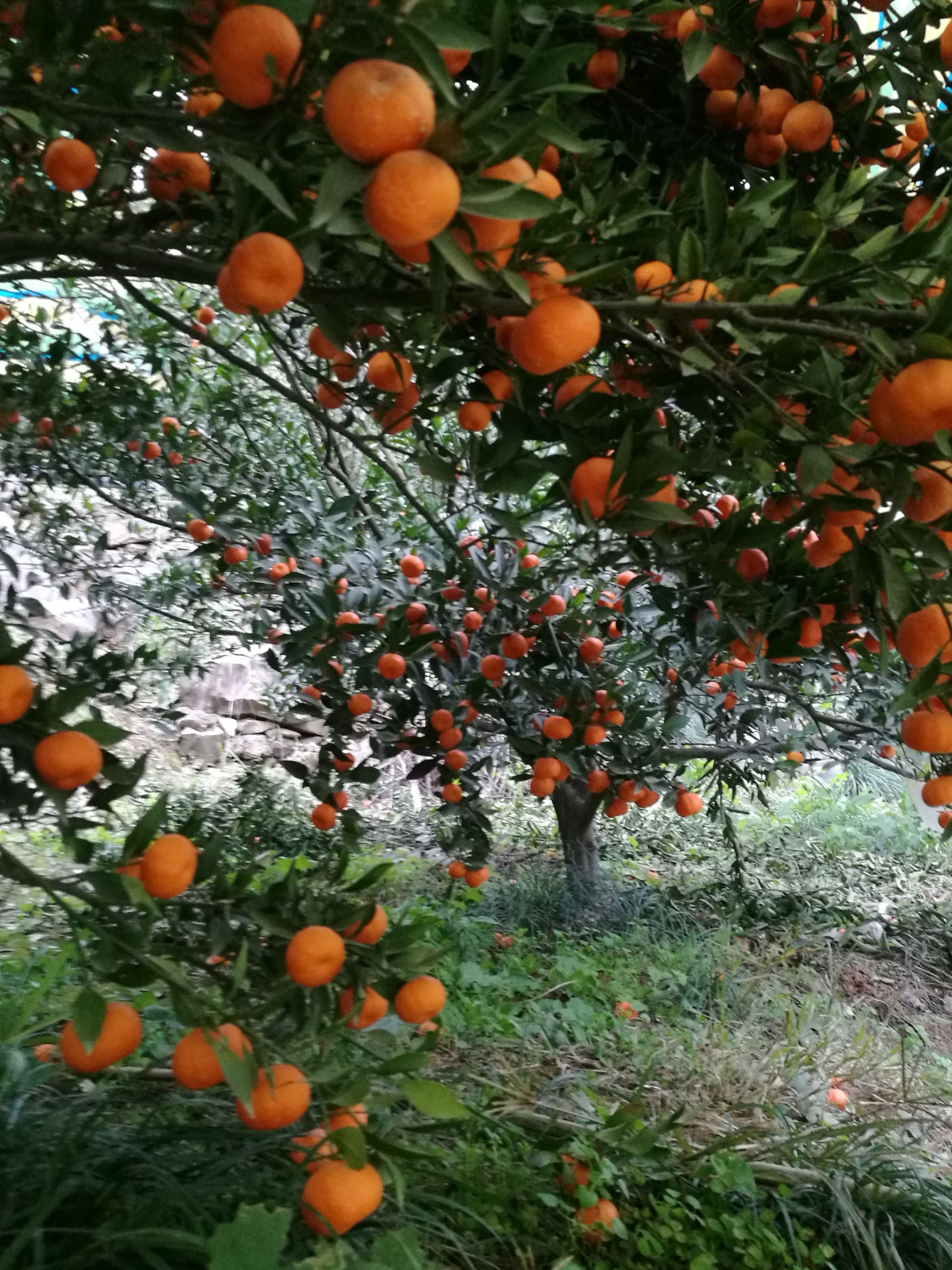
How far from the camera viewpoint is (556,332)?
59 cm

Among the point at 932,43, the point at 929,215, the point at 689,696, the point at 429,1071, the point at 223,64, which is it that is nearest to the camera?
the point at 223,64

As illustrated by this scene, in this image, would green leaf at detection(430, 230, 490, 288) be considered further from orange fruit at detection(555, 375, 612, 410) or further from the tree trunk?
the tree trunk

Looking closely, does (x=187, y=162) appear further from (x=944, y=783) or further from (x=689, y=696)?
(x=689, y=696)

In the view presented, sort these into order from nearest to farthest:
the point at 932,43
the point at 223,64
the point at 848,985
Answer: the point at 223,64 < the point at 932,43 < the point at 848,985

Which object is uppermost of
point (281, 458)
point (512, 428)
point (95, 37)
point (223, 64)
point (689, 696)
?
point (281, 458)

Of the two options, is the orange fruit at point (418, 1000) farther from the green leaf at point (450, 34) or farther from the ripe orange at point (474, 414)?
the green leaf at point (450, 34)

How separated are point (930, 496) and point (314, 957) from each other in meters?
0.72

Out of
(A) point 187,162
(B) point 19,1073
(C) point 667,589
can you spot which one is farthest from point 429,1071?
(A) point 187,162

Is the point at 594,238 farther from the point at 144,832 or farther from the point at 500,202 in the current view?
the point at 144,832

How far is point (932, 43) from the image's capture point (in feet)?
A: 3.27

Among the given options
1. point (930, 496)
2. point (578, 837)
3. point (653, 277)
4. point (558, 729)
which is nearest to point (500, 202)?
point (653, 277)

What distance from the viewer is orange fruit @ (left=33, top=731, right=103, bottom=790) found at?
2.68 feet

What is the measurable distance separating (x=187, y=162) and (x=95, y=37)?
0.17 metres

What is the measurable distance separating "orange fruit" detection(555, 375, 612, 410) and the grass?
69cm
